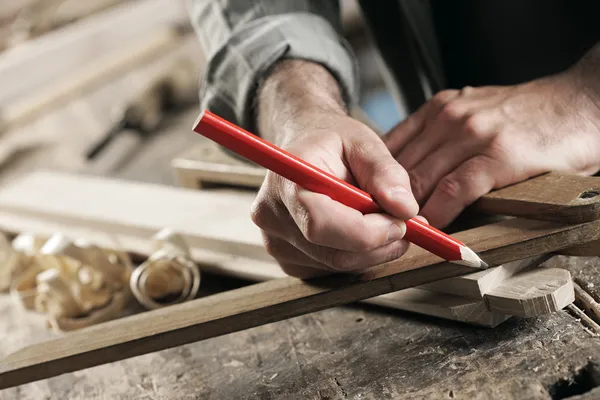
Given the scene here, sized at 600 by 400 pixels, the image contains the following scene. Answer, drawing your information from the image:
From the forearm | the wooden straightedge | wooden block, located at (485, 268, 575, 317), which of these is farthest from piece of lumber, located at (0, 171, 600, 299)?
the forearm

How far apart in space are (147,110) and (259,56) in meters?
1.21

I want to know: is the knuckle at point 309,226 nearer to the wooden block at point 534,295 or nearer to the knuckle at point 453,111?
the wooden block at point 534,295

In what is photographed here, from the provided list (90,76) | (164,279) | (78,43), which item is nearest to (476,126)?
(164,279)

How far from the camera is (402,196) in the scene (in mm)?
712

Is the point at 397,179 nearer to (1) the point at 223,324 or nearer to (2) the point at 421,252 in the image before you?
(2) the point at 421,252

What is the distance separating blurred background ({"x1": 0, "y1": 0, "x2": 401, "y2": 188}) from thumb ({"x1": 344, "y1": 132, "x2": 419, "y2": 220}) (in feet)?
3.21

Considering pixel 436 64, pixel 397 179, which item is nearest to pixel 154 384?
pixel 397 179

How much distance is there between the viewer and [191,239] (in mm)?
1173

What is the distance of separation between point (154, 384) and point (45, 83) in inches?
75.0

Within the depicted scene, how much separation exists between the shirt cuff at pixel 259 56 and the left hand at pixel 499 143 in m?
0.26

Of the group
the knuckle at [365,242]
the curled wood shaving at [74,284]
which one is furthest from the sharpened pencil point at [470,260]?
the curled wood shaving at [74,284]

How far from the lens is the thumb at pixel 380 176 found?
0.71 meters

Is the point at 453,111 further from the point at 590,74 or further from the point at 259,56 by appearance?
the point at 259,56

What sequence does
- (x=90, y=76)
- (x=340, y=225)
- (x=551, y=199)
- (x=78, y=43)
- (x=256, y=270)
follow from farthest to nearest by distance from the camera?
(x=78, y=43)
(x=90, y=76)
(x=256, y=270)
(x=551, y=199)
(x=340, y=225)
